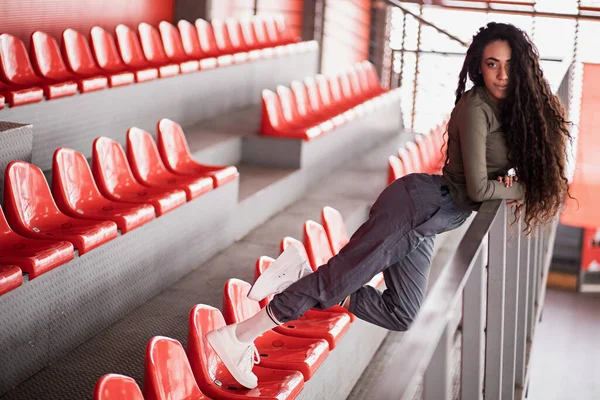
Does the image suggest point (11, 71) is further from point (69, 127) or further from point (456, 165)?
point (456, 165)

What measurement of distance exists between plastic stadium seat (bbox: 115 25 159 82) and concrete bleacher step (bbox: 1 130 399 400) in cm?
98

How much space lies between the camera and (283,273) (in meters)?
1.96

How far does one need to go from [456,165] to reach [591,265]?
738 centimetres

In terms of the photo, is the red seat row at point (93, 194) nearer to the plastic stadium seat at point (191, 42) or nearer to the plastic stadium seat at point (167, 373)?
the plastic stadium seat at point (167, 373)

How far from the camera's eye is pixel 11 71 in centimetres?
320

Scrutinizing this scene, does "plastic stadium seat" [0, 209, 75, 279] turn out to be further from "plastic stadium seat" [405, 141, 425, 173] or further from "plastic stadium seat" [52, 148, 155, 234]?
"plastic stadium seat" [405, 141, 425, 173]

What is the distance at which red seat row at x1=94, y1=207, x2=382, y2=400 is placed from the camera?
152 centimetres

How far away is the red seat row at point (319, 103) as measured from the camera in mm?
4145

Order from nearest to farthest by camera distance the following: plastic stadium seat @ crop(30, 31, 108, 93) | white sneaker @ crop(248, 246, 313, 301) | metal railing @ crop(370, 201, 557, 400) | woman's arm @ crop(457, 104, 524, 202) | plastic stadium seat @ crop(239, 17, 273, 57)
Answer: metal railing @ crop(370, 201, 557, 400), woman's arm @ crop(457, 104, 524, 202), white sneaker @ crop(248, 246, 313, 301), plastic stadium seat @ crop(30, 31, 108, 93), plastic stadium seat @ crop(239, 17, 273, 57)

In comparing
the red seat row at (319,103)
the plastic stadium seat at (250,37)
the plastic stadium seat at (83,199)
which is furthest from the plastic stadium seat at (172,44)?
the plastic stadium seat at (83,199)

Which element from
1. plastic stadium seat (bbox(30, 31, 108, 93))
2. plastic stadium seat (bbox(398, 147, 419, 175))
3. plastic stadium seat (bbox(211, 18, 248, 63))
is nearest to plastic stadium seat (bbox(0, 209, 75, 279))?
plastic stadium seat (bbox(30, 31, 108, 93))

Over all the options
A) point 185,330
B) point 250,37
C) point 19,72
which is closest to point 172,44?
point 250,37

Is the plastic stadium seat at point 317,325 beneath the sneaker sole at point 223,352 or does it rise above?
beneath

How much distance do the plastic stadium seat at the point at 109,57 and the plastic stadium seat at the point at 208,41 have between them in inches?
29.8
